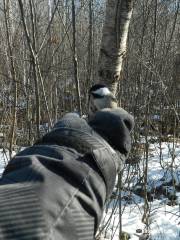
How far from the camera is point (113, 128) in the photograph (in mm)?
710

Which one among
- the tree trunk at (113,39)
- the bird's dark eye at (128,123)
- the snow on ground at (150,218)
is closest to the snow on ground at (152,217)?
the snow on ground at (150,218)

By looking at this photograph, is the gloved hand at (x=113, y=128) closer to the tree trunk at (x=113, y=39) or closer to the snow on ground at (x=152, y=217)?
the tree trunk at (x=113, y=39)

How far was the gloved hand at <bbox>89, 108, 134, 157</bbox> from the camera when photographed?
2.32 feet

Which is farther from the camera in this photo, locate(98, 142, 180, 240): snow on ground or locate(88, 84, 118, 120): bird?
locate(98, 142, 180, 240): snow on ground

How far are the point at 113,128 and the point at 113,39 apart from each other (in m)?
1.04

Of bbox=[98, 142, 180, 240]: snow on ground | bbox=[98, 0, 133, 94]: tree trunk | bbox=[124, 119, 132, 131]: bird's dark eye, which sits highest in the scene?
bbox=[124, 119, 132, 131]: bird's dark eye

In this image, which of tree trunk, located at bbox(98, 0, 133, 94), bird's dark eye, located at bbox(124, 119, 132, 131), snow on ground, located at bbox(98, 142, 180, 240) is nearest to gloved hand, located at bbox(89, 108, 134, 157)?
bird's dark eye, located at bbox(124, 119, 132, 131)

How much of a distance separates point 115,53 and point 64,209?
4.08 feet

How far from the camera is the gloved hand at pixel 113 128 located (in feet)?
2.32

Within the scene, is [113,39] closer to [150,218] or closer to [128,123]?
[128,123]

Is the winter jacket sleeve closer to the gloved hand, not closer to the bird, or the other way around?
the gloved hand

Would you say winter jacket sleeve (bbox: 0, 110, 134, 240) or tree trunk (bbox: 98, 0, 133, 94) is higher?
winter jacket sleeve (bbox: 0, 110, 134, 240)

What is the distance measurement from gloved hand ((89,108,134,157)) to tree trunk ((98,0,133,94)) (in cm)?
98

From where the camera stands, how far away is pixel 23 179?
54 centimetres
